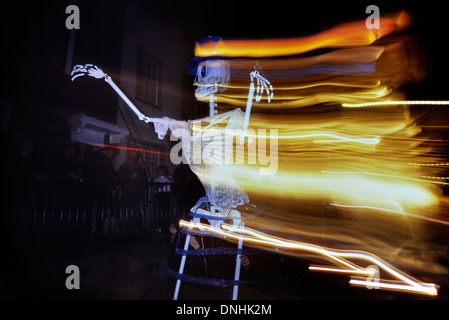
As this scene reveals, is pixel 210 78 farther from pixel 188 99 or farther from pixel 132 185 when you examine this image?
pixel 188 99

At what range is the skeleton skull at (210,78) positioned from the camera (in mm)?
3199

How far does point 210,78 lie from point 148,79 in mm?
6629

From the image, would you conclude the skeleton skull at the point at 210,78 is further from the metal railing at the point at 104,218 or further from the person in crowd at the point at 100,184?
the metal railing at the point at 104,218

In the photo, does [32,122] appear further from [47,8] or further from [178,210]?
[178,210]

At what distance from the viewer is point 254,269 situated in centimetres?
339

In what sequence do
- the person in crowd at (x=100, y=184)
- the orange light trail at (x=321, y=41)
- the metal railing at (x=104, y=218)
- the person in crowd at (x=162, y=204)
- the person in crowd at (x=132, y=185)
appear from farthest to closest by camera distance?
the person in crowd at (x=162, y=204) < the person in crowd at (x=132, y=185) < the person in crowd at (x=100, y=184) < the orange light trail at (x=321, y=41) < the metal railing at (x=104, y=218)

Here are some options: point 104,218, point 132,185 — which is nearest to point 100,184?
point 104,218

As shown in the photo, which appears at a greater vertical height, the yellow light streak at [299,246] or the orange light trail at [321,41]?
the orange light trail at [321,41]

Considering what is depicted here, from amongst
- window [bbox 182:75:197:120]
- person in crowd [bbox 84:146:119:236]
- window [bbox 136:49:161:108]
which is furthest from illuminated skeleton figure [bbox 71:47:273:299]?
window [bbox 182:75:197:120]

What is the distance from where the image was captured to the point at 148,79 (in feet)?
29.5

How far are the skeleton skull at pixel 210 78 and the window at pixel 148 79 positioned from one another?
5.77m

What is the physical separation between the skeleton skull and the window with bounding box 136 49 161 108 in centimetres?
577

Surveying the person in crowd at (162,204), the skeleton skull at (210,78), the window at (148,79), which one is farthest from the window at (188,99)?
the skeleton skull at (210,78)
